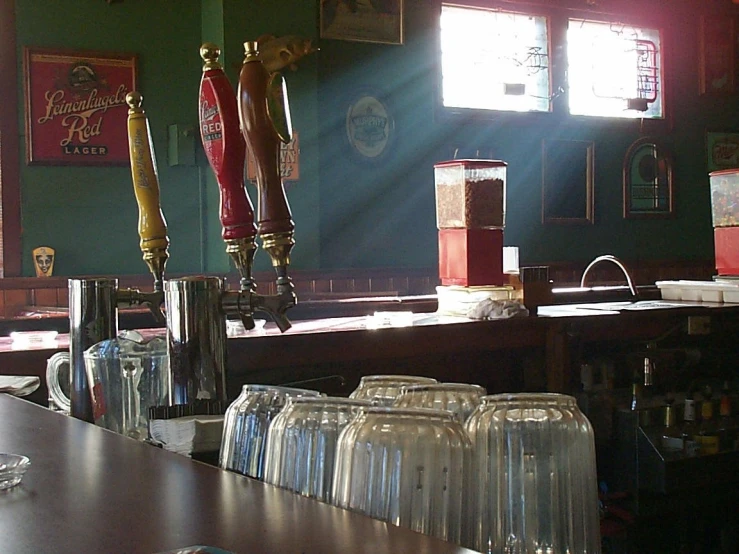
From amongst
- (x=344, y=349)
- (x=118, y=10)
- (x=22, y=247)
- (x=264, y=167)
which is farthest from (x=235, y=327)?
(x=118, y=10)

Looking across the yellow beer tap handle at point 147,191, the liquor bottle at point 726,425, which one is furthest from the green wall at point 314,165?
the yellow beer tap handle at point 147,191

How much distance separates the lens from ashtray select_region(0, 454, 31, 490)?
0.85m

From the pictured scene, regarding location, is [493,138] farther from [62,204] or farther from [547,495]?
[547,495]

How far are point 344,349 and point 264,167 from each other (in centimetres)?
113

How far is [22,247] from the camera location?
18.2 ft

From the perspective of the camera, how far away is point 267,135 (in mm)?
1335

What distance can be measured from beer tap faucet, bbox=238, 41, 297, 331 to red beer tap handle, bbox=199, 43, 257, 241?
1.6 inches

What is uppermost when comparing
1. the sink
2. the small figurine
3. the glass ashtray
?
the small figurine

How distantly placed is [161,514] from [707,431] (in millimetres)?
2617

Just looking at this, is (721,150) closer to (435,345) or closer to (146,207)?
(435,345)

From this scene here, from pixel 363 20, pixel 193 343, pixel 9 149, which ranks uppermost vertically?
pixel 363 20

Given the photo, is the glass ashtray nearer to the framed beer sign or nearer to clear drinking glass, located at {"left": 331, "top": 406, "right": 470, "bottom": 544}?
clear drinking glass, located at {"left": 331, "top": 406, "right": 470, "bottom": 544}

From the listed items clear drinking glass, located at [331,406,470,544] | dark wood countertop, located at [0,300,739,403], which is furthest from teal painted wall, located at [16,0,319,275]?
clear drinking glass, located at [331,406,470,544]

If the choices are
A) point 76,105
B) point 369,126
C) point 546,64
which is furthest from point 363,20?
point 76,105
